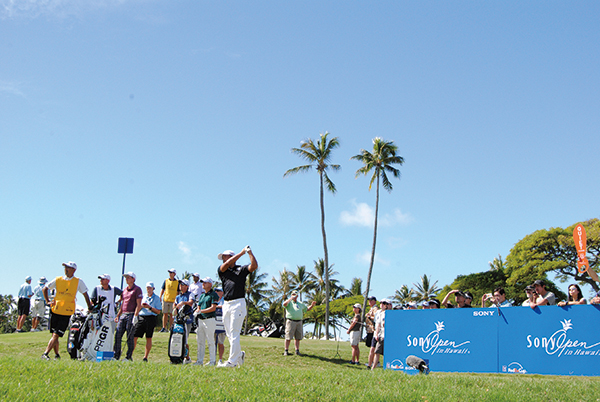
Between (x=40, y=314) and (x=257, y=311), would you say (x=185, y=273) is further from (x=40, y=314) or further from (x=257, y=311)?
(x=40, y=314)

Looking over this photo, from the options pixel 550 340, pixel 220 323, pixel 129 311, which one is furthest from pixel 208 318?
pixel 550 340

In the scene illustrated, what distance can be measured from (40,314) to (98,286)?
7.48 meters

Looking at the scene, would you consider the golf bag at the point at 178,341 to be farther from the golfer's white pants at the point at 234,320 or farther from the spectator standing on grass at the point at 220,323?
the golfer's white pants at the point at 234,320

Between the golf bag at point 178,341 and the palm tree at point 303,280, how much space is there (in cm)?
5569

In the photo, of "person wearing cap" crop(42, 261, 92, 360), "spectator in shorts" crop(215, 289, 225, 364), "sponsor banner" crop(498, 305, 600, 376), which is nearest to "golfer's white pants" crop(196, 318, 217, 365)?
"spectator in shorts" crop(215, 289, 225, 364)

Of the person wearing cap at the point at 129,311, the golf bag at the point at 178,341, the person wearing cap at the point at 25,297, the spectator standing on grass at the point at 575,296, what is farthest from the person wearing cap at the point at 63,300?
the spectator standing on grass at the point at 575,296

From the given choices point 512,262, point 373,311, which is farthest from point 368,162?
point 373,311

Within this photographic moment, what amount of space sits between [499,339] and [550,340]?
1.02 m

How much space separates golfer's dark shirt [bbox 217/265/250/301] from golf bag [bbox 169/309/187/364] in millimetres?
2183

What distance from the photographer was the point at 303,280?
6800cm

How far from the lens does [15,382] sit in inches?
252

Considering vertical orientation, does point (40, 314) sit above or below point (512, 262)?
below

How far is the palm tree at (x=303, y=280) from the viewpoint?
66312 millimetres

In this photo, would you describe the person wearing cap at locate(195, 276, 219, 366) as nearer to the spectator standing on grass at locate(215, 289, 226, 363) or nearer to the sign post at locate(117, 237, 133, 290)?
the spectator standing on grass at locate(215, 289, 226, 363)
